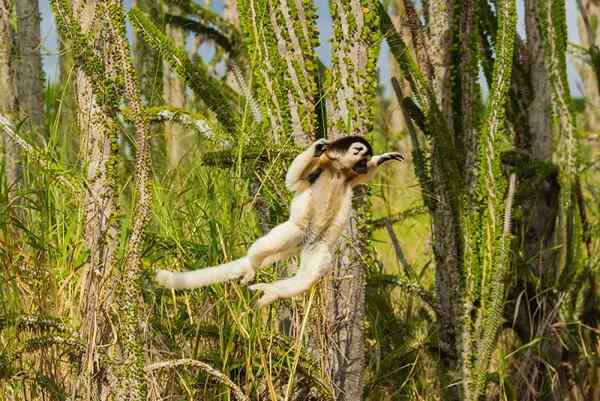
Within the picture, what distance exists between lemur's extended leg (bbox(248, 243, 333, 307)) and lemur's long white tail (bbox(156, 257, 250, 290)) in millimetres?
52

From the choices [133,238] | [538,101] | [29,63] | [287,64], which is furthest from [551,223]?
[29,63]

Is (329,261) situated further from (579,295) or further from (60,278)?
(579,295)

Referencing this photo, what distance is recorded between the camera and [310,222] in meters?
1.92

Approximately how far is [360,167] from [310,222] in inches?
6.4

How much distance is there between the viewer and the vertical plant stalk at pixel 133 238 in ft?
8.54

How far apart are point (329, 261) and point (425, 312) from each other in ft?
11.2

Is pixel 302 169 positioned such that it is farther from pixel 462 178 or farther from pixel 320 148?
pixel 462 178

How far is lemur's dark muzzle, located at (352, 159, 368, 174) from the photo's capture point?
1889mm

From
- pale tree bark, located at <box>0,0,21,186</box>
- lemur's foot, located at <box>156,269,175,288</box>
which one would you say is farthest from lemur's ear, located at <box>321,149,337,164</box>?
pale tree bark, located at <box>0,0,21,186</box>

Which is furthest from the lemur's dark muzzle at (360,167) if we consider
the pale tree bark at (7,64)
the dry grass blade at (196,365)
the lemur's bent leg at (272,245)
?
the pale tree bark at (7,64)

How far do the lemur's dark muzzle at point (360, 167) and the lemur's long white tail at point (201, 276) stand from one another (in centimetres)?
30

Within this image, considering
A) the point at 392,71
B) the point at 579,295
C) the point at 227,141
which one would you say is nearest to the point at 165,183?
the point at 227,141

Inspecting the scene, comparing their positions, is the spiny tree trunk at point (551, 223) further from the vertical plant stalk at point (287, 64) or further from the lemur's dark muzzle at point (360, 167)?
the lemur's dark muzzle at point (360, 167)

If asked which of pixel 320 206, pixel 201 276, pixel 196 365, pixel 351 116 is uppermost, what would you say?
pixel 351 116
